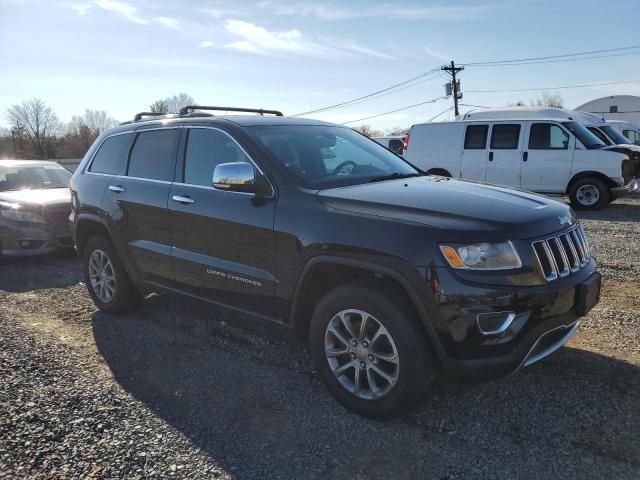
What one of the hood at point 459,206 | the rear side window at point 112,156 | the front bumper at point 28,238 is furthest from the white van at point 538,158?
the rear side window at point 112,156

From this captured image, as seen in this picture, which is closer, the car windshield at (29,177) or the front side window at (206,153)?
the front side window at (206,153)

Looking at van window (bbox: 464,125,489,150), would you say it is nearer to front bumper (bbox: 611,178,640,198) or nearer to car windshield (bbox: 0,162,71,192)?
front bumper (bbox: 611,178,640,198)

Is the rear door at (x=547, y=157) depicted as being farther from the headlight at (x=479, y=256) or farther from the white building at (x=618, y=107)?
the white building at (x=618, y=107)

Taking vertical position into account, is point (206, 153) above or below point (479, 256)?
above

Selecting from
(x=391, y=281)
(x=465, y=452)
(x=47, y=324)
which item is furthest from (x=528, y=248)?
(x=47, y=324)

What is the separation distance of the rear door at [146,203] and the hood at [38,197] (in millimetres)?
3239

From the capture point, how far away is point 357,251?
2961 mm

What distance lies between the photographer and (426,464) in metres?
2.71

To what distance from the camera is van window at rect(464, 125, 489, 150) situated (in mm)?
12445

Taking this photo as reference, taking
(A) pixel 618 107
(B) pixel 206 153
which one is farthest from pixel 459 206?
(A) pixel 618 107

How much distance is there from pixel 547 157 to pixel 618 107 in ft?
170

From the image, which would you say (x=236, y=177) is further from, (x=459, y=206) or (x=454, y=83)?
(x=454, y=83)

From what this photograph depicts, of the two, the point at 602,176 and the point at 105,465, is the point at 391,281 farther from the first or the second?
the point at 602,176

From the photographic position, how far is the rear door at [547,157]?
38.2 ft
